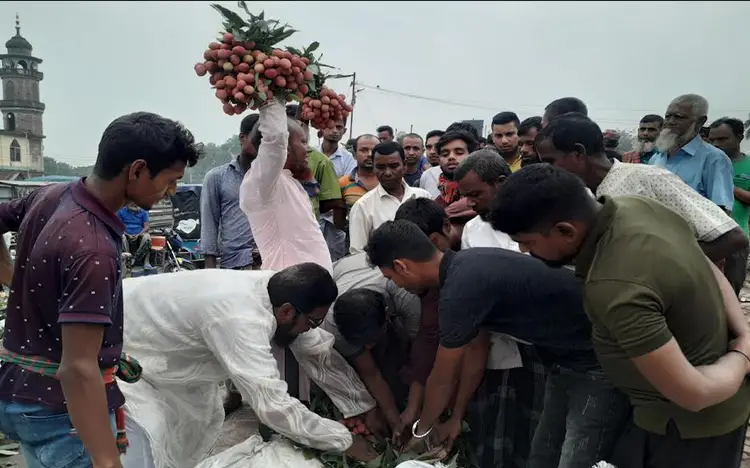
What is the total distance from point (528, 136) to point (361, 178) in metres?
1.47

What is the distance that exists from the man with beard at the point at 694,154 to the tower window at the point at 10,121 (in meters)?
49.9

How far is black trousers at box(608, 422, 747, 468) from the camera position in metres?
1.58

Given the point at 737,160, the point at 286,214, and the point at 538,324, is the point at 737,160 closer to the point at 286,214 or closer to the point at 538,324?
the point at 538,324

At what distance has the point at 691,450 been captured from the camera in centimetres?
159

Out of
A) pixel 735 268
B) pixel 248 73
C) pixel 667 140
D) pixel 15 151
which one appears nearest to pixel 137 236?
pixel 248 73

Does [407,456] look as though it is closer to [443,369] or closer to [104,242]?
[443,369]

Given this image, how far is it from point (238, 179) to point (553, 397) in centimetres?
254

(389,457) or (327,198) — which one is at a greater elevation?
(327,198)

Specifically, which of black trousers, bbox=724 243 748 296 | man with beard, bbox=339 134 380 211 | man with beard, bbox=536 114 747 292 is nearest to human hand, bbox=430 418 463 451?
man with beard, bbox=536 114 747 292

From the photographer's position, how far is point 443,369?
2.23 m

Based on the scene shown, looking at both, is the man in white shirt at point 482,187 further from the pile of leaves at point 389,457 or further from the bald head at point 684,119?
the bald head at point 684,119

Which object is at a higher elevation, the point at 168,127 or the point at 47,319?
the point at 168,127

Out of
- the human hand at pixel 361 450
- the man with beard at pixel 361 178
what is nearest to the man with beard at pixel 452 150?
the man with beard at pixel 361 178

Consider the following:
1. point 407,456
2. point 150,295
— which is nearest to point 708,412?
point 407,456
